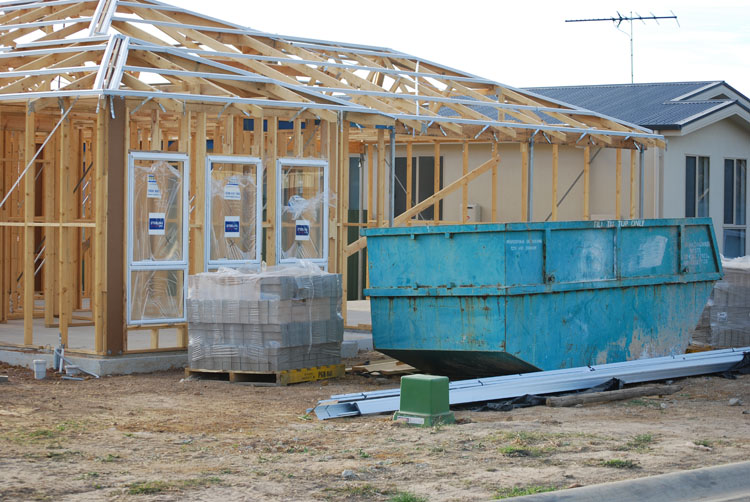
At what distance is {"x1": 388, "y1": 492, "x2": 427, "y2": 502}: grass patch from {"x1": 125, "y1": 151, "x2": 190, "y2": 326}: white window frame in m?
6.98

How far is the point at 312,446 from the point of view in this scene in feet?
27.2

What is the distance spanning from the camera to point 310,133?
1564cm

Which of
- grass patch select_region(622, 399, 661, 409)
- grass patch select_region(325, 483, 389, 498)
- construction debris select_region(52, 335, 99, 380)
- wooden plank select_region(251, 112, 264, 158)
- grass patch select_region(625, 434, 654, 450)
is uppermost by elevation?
wooden plank select_region(251, 112, 264, 158)

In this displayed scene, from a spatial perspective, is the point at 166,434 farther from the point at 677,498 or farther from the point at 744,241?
the point at 744,241

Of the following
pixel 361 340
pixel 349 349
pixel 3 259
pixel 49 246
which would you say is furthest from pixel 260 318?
pixel 3 259

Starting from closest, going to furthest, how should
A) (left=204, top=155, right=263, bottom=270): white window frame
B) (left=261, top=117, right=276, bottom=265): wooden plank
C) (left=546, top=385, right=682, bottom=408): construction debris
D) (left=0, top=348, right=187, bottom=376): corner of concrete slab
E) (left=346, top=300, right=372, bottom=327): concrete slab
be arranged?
(left=546, top=385, right=682, bottom=408): construction debris < (left=0, top=348, right=187, bottom=376): corner of concrete slab < (left=204, top=155, right=263, bottom=270): white window frame < (left=261, top=117, right=276, bottom=265): wooden plank < (left=346, top=300, right=372, bottom=327): concrete slab

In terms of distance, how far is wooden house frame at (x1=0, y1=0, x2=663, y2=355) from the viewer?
1275 cm

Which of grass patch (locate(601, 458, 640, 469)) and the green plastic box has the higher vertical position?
the green plastic box

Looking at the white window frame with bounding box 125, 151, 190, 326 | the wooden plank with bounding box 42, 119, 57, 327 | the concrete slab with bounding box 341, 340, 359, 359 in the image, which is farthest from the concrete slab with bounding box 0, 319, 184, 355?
the concrete slab with bounding box 341, 340, 359, 359

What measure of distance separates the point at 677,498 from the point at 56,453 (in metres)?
4.50

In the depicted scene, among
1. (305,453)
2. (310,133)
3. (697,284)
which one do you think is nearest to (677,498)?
(305,453)

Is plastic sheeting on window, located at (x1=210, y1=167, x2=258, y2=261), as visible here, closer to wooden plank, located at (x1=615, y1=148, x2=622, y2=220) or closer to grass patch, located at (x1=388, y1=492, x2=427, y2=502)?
grass patch, located at (x1=388, y1=492, x2=427, y2=502)

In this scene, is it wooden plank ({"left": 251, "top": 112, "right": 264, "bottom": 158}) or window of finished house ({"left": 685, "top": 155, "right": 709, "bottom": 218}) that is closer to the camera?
wooden plank ({"left": 251, "top": 112, "right": 264, "bottom": 158})

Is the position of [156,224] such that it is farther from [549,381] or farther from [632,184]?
[632,184]
